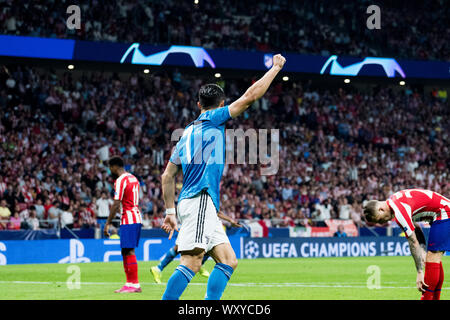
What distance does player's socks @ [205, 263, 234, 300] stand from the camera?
739 centimetres

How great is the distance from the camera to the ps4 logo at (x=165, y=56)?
105 ft

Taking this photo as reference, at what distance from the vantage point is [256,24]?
121 feet

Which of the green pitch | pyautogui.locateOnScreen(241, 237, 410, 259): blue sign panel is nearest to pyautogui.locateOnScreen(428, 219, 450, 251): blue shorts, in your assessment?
the green pitch

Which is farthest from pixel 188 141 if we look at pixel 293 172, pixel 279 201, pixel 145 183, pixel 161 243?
pixel 293 172

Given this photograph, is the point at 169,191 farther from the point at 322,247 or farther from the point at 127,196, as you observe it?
the point at 322,247

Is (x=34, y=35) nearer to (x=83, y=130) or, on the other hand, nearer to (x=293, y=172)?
(x=83, y=130)

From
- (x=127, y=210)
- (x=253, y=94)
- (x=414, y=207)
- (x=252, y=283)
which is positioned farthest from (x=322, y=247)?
(x=253, y=94)

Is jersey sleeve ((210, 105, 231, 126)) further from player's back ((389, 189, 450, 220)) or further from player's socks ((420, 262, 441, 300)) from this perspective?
player's socks ((420, 262, 441, 300))

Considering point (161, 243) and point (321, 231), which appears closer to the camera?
point (161, 243)

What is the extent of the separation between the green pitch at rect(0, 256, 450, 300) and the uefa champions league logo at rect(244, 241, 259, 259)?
15.4 feet

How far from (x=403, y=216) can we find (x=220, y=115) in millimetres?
2650

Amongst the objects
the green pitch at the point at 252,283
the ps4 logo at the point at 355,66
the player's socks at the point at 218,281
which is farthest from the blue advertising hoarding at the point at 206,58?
the player's socks at the point at 218,281

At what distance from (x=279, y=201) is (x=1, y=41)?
1179 cm

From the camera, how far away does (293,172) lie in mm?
32156
